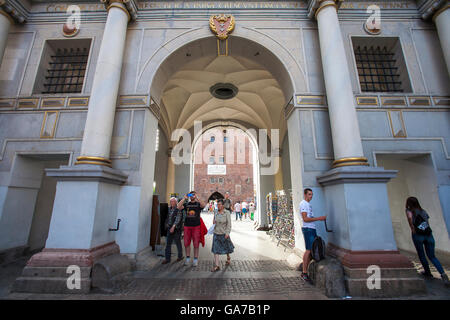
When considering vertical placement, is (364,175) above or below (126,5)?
below

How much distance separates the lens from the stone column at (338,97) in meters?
4.70

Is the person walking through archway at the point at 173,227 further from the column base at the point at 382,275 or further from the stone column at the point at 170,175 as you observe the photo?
the stone column at the point at 170,175

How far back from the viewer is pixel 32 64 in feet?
20.7

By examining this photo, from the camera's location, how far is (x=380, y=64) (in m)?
6.75

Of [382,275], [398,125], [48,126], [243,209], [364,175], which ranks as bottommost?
[382,275]

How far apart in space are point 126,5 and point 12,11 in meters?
3.65

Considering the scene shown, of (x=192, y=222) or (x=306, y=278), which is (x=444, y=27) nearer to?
(x=306, y=278)

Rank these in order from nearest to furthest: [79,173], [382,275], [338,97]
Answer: [382,275], [79,173], [338,97]

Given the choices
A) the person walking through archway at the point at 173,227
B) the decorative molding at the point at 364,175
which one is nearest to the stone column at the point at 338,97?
the decorative molding at the point at 364,175

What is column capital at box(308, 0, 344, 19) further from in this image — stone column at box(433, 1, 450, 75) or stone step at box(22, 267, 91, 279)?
stone step at box(22, 267, 91, 279)

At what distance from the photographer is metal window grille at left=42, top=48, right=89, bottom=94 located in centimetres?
668

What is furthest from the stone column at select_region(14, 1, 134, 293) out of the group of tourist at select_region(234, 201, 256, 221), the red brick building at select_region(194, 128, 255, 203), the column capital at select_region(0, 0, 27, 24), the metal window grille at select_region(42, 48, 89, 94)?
the red brick building at select_region(194, 128, 255, 203)

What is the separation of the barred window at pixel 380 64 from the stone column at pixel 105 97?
733cm

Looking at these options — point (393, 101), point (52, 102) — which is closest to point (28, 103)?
point (52, 102)
